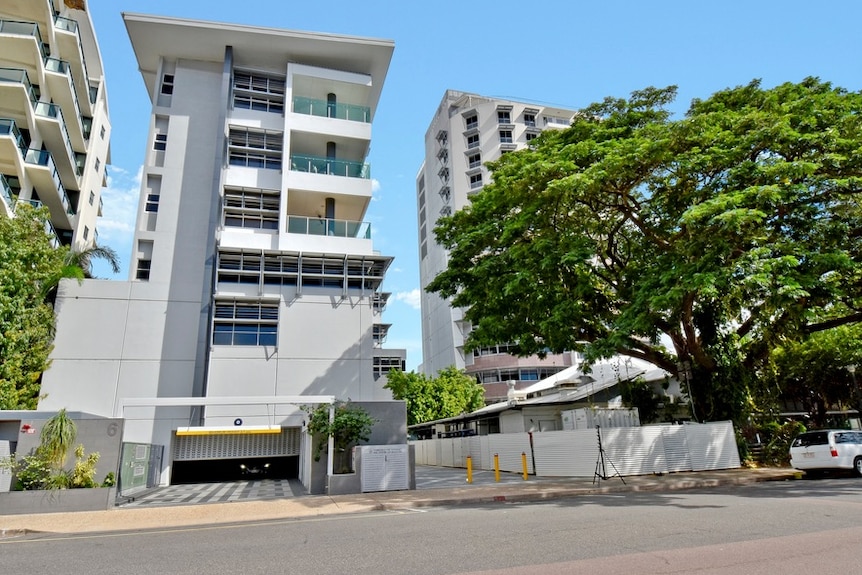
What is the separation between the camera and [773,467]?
17578mm

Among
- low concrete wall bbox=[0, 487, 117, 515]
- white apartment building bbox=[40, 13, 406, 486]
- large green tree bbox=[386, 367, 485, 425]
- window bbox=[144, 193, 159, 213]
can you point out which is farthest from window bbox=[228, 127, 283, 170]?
large green tree bbox=[386, 367, 485, 425]

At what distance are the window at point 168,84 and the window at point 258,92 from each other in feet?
11.5

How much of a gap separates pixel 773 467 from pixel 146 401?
2080 centimetres

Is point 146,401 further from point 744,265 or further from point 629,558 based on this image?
point 744,265

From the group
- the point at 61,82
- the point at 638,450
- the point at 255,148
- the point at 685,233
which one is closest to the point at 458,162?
the point at 255,148

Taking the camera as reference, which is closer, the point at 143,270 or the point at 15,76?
the point at 15,76

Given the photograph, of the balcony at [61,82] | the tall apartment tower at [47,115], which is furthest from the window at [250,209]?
the balcony at [61,82]

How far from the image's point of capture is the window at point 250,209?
25.4 meters

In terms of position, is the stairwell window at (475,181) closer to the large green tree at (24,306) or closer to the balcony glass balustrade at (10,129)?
the balcony glass balustrade at (10,129)

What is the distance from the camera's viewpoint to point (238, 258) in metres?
24.3

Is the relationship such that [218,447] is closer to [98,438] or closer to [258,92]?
[98,438]

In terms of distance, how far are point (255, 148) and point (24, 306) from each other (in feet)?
40.5

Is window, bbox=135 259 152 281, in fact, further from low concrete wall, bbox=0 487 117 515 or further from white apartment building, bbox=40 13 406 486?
low concrete wall, bbox=0 487 117 515

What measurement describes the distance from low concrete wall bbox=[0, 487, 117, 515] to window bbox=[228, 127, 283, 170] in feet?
58.6
